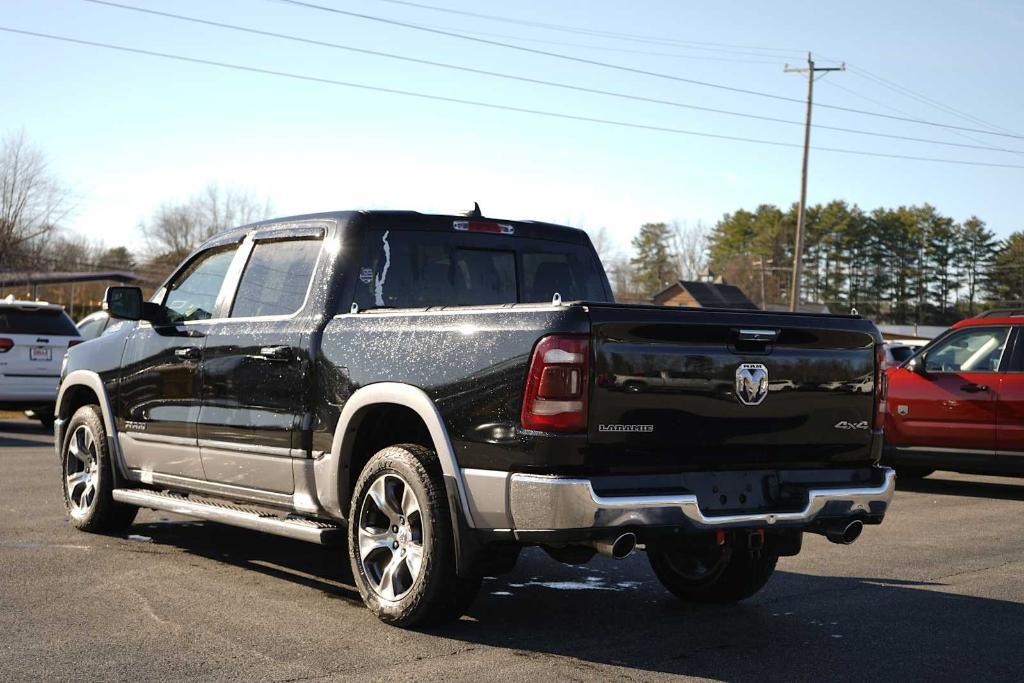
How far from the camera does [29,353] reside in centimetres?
1692

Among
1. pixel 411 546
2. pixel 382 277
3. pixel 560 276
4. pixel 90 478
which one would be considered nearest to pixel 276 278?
pixel 382 277

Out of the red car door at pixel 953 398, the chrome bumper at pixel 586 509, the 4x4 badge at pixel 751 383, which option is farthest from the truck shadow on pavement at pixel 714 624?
the red car door at pixel 953 398

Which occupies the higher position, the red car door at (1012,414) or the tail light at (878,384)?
the tail light at (878,384)

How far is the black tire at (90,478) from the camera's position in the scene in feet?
26.8

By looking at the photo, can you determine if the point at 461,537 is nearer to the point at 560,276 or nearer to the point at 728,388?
the point at 728,388

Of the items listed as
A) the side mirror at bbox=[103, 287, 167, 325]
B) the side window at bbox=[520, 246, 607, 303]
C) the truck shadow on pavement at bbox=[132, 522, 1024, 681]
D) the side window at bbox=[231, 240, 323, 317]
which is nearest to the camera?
the truck shadow on pavement at bbox=[132, 522, 1024, 681]

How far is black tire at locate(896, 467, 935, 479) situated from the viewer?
13.6m

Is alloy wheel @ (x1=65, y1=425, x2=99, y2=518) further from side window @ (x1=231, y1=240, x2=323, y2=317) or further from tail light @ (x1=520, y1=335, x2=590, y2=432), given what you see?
tail light @ (x1=520, y1=335, x2=590, y2=432)

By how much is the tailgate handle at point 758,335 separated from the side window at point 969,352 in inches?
307

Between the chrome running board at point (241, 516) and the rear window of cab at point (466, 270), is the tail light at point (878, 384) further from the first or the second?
the chrome running board at point (241, 516)

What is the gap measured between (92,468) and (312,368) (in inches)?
112

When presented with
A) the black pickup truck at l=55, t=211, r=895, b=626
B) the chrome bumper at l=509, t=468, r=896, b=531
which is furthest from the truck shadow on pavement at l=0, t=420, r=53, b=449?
the chrome bumper at l=509, t=468, r=896, b=531

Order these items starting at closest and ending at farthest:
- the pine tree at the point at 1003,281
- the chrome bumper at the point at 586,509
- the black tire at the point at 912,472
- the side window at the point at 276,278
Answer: the chrome bumper at the point at 586,509 → the side window at the point at 276,278 → the black tire at the point at 912,472 → the pine tree at the point at 1003,281

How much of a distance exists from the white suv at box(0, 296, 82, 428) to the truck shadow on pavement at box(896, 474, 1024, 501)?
11143 millimetres
